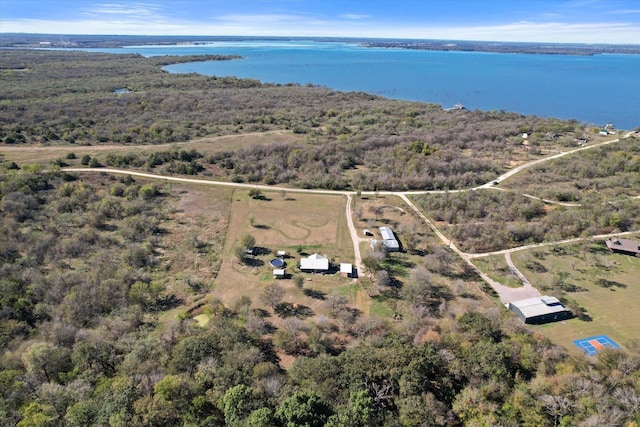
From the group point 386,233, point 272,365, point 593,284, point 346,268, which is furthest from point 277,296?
point 593,284

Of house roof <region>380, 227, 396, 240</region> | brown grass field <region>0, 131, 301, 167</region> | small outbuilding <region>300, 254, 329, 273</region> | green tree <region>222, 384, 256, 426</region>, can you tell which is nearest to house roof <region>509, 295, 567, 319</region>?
house roof <region>380, 227, 396, 240</region>

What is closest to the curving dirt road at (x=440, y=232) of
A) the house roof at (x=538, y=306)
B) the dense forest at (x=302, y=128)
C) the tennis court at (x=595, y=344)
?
the house roof at (x=538, y=306)

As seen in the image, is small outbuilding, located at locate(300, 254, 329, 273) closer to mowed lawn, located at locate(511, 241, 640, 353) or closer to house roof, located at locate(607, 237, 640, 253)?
mowed lawn, located at locate(511, 241, 640, 353)

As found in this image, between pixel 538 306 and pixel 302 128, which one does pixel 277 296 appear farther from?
pixel 302 128

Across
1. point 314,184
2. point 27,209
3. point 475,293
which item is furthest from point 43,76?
point 475,293

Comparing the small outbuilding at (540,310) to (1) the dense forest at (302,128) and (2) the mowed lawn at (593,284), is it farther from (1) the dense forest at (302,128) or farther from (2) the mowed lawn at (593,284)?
(1) the dense forest at (302,128)

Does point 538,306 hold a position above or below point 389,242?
below
